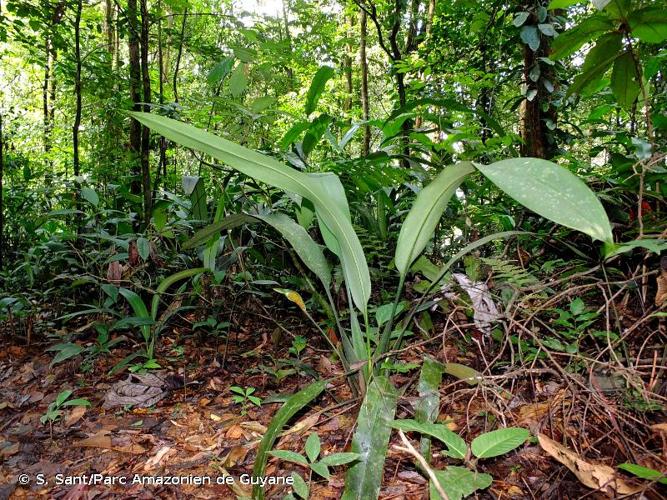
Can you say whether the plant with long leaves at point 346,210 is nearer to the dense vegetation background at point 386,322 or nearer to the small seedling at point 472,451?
the dense vegetation background at point 386,322

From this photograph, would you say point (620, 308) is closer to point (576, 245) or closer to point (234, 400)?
point (576, 245)

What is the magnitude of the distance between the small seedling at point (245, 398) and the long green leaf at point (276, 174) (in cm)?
46

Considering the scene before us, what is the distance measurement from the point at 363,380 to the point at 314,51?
8.33 meters

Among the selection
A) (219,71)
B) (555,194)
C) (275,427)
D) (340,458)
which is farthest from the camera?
(219,71)

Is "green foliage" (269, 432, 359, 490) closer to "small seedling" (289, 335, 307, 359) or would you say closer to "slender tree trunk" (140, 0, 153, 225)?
"small seedling" (289, 335, 307, 359)

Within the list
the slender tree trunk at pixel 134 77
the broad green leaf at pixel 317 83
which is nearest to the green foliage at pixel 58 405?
the broad green leaf at pixel 317 83

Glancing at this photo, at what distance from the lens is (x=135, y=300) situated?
1586 mm

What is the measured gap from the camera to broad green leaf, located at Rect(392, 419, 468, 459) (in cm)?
71

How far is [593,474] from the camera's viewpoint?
722 millimetres

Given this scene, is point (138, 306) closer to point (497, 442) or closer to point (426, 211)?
point (426, 211)

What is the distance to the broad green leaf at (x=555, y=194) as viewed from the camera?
0.59 meters

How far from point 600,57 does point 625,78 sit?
0.33ft

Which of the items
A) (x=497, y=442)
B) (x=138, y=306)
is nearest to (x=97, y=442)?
(x=138, y=306)

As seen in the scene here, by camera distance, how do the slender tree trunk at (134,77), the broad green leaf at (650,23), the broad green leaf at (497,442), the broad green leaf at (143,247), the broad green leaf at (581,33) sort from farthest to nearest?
the slender tree trunk at (134,77), the broad green leaf at (143,247), the broad green leaf at (581,33), the broad green leaf at (650,23), the broad green leaf at (497,442)
